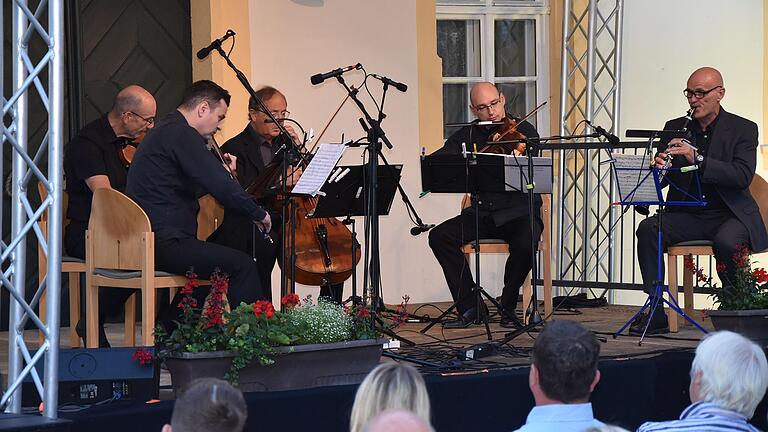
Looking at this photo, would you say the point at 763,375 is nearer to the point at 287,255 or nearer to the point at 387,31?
the point at 287,255

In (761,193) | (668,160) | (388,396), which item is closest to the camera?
(388,396)

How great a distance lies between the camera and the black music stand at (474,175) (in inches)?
237

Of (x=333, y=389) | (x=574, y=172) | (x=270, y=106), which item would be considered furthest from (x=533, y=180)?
(x=574, y=172)

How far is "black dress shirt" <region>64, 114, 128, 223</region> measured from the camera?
5.70 meters

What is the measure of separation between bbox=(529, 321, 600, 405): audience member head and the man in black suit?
3.28m

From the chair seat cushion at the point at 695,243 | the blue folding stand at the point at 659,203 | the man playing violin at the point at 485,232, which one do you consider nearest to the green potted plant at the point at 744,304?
the blue folding stand at the point at 659,203

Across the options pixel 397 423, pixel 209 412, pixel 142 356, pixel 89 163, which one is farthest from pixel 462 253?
pixel 397 423

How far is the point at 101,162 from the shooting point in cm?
572

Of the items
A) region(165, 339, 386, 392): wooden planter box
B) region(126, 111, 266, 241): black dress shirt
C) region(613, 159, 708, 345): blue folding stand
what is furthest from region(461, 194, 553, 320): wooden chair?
region(165, 339, 386, 392): wooden planter box

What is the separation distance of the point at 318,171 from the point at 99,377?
1442 millimetres

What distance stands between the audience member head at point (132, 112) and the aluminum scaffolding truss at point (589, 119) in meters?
3.71

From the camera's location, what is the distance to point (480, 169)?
6.07 metres

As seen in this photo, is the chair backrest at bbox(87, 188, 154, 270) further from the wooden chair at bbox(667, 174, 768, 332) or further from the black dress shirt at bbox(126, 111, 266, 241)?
the wooden chair at bbox(667, 174, 768, 332)

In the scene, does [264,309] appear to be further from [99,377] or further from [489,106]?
[489,106]
